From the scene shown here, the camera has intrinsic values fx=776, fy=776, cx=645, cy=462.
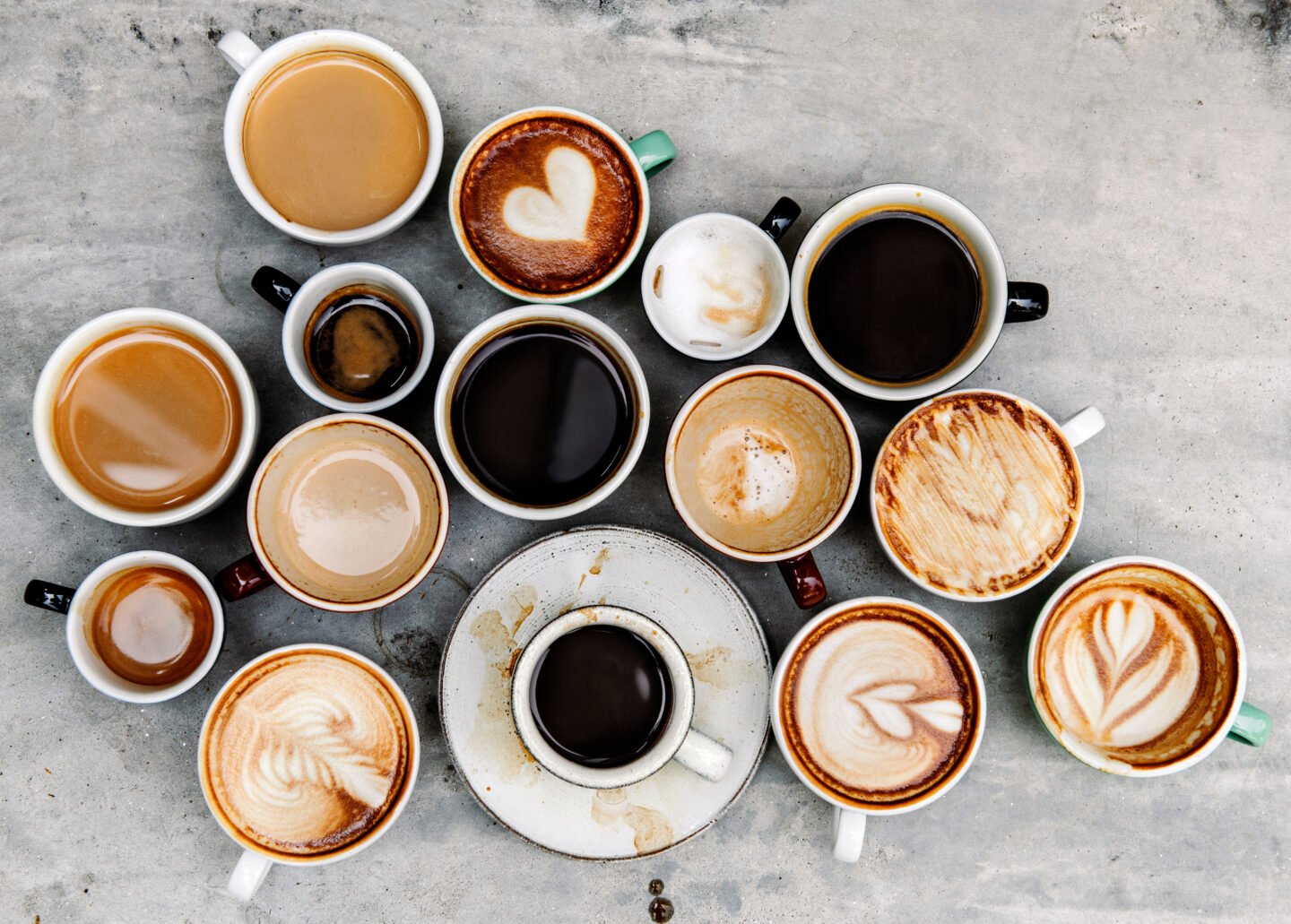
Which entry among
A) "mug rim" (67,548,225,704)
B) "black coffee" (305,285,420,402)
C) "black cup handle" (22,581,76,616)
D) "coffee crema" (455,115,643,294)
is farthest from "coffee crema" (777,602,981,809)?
"black cup handle" (22,581,76,616)

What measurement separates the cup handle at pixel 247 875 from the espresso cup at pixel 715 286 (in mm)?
1239

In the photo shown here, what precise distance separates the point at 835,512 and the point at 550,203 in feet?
2.61

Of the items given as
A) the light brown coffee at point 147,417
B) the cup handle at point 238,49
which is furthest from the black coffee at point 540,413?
the cup handle at point 238,49

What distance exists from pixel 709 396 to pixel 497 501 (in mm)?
430

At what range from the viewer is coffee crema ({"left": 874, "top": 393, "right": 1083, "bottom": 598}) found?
1.49 meters

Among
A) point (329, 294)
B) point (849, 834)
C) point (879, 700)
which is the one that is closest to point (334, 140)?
point (329, 294)

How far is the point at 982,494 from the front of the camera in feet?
4.92

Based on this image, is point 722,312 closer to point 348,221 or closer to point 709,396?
point 709,396

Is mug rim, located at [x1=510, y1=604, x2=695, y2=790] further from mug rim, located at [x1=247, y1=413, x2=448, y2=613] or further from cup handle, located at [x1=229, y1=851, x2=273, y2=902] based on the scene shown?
cup handle, located at [x1=229, y1=851, x2=273, y2=902]

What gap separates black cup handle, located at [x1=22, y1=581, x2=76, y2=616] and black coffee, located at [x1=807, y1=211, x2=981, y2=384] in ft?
4.92

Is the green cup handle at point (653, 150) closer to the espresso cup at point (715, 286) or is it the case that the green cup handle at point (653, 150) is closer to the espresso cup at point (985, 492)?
the espresso cup at point (715, 286)

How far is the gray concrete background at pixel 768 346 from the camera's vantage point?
5.18 feet

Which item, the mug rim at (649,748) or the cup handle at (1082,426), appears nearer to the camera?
the mug rim at (649,748)

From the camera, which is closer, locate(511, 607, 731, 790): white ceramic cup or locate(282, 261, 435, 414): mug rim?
locate(511, 607, 731, 790): white ceramic cup
